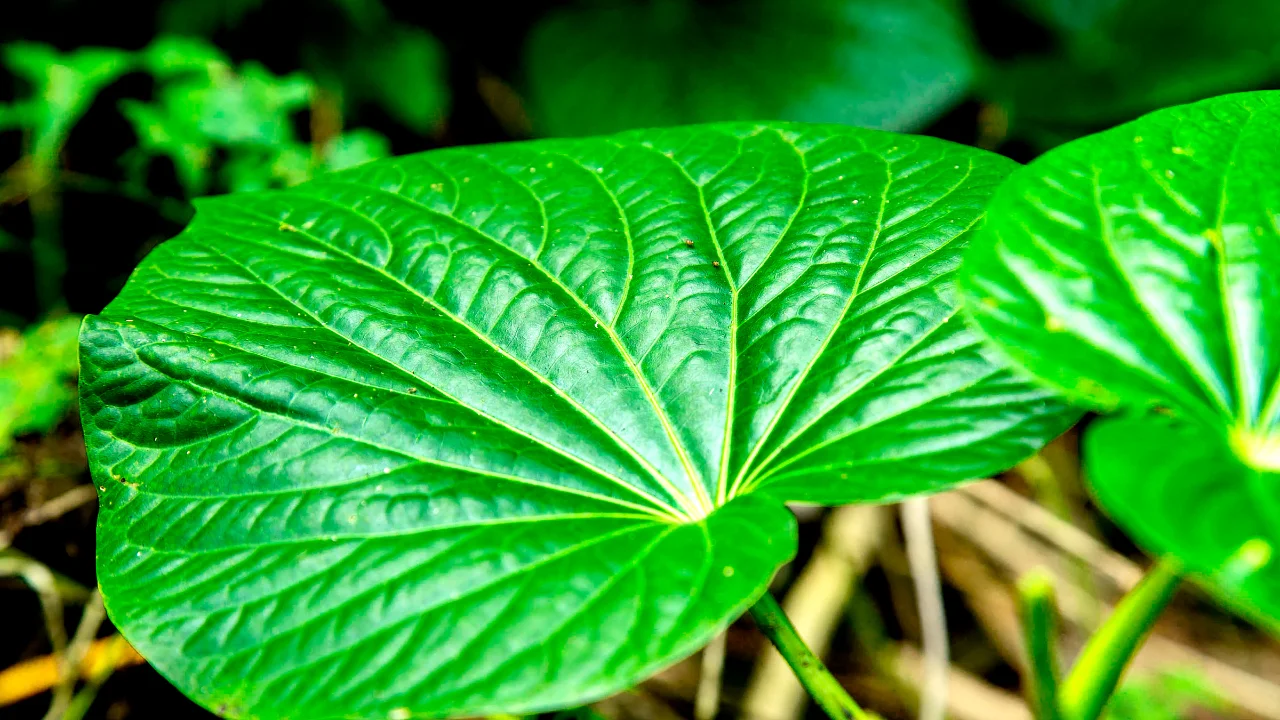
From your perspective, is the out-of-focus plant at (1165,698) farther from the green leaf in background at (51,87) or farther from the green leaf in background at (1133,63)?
the green leaf in background at (51,87)

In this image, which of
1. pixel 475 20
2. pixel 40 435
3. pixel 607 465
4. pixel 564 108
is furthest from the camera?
pixel 475 20

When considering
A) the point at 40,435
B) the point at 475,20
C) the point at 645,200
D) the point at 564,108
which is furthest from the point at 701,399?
the point at 475,20

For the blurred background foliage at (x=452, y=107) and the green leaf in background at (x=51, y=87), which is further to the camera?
the green leaf in background at (x=51, y=87)

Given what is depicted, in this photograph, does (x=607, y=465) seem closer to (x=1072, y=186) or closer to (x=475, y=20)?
(x=1072, y=186)

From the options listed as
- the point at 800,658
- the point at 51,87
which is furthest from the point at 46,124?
the point at 800,658

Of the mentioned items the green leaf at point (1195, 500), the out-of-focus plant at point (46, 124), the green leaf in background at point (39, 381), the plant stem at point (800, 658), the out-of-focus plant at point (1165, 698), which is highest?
the green leaf at point (1195, 500)

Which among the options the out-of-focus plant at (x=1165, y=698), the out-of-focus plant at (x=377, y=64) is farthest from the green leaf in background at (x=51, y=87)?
the out-of-focus plant at (x=1165, y=698)

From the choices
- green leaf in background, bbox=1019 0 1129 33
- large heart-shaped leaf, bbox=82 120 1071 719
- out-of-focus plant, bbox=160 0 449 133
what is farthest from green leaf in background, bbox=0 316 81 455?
green leaf in background, bbox=1019 0 1129 33
